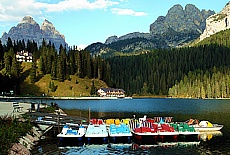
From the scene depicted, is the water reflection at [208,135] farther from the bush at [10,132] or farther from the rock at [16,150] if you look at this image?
the rock at [16,150]

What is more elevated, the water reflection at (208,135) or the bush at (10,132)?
the bush at (10,132)

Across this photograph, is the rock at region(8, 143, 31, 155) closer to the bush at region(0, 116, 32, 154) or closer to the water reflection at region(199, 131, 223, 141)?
the bush at region(0, 116, 32, 154)

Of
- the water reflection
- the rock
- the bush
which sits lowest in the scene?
the water reflection

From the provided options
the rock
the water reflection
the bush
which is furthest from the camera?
the water reflection

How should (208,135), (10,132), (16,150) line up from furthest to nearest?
(208,135)
(10,132)
(16,150)

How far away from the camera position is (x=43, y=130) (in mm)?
54656

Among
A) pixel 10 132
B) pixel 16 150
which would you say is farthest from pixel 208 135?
pixel 16 150

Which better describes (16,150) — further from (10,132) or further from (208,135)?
(208,135)

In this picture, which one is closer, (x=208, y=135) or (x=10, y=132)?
(x=10, y=132)

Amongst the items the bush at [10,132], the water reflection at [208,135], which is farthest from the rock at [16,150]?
the water reflection at [208,135]

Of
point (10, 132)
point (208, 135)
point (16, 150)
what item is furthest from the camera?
point (208, 135)

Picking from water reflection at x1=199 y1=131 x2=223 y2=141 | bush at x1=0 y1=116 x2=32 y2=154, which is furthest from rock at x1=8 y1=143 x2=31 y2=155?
water reflection at x1=199 y1=131 x2=223 y2=141

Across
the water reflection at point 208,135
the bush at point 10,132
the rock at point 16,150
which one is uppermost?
the bush at point 10,132

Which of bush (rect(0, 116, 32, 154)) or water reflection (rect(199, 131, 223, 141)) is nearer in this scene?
bush (rect(0, 116, 32, 154))
